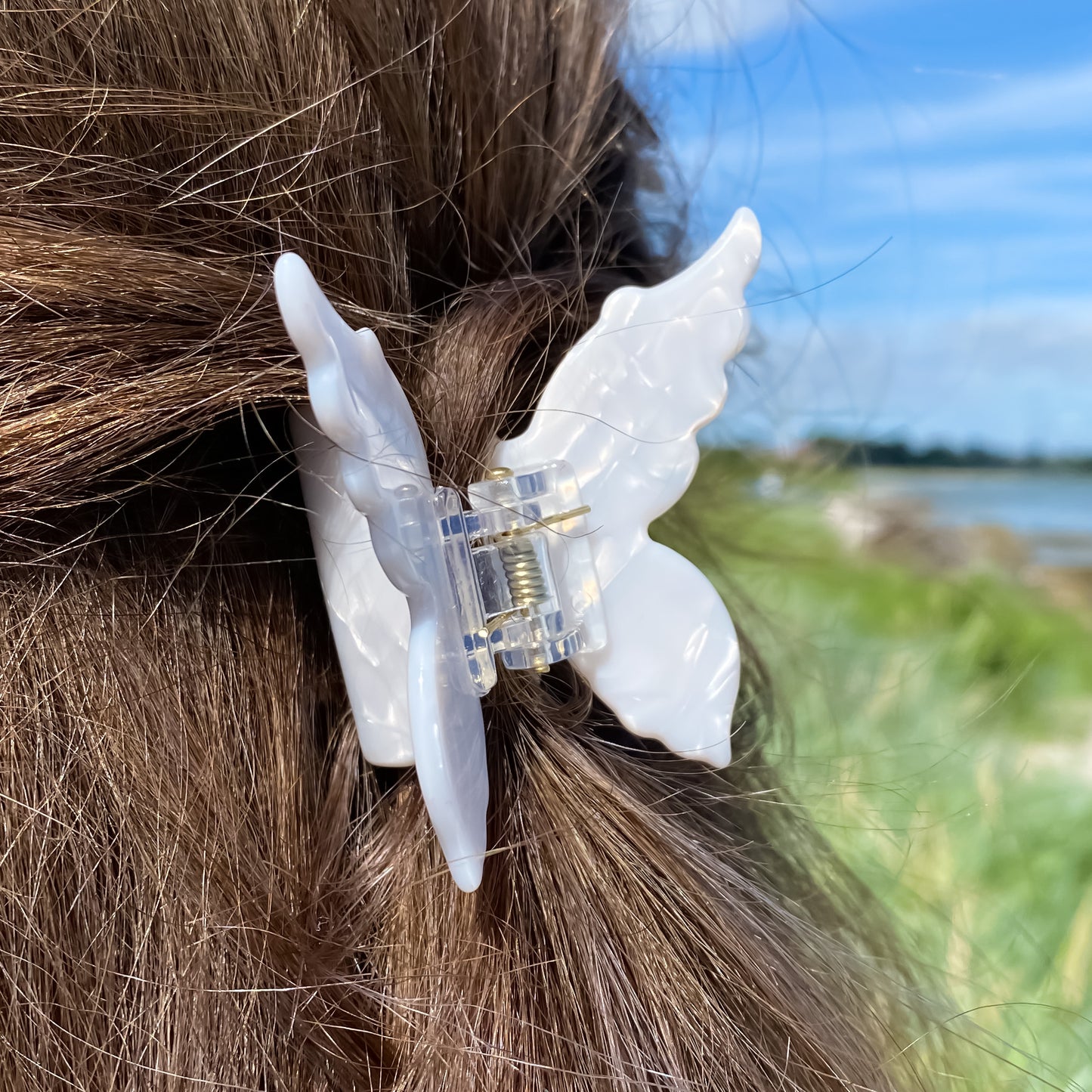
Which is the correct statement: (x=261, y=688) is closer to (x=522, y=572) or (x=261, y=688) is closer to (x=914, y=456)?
(x=522, y=572)

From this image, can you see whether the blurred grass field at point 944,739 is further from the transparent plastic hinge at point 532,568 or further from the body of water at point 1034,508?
the transparent plastic hinge at point 532,568

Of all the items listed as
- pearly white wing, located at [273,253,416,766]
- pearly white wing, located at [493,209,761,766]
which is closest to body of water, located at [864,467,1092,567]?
pearly white wing, located at [493,209,761,766]

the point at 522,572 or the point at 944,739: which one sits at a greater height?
the point at 522,572

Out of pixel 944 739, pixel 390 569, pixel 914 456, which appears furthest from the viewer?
pixel 914 456

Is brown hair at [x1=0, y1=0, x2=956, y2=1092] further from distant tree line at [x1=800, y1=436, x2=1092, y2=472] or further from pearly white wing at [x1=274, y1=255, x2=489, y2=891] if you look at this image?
distant tree line at [x1=800, y1=436, x2=1092, y2=472]

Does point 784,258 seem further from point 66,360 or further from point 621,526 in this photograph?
point 66,360

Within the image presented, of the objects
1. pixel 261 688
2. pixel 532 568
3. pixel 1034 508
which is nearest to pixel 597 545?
pixel 532 568

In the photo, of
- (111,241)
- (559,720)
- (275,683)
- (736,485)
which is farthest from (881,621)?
(111,241)
